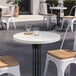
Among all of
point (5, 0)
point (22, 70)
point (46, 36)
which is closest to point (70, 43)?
point (22, 70)

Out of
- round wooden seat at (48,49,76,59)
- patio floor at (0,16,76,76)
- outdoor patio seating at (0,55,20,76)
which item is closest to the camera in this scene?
outdoor patio seating at (0,55,20,76)

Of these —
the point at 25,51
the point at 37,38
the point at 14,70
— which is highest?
the point at 37,38

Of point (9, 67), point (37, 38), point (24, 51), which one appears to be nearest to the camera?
point (9, 67)

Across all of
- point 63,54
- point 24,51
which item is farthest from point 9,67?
point 24,51

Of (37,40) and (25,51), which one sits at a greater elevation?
(37,40)

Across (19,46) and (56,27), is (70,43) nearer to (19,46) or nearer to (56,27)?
(19,46)

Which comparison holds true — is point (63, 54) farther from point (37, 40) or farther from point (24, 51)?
point (24, 51)

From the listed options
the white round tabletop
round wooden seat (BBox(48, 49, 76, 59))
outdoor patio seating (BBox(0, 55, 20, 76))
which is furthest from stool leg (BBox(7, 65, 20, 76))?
round wooden seat (BBox(48, 49, 76, 59))

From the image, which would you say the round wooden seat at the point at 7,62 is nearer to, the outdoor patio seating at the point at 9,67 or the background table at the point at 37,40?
the outdoor patio seating at the point at 9,67

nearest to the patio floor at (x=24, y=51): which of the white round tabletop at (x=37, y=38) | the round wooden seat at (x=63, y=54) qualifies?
the round wooden seat at (x=63, y=54)

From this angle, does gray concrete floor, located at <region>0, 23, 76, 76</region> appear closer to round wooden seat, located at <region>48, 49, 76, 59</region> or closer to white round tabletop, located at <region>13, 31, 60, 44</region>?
round wooden seat, located at <region>48, 49, 76, 59</region>

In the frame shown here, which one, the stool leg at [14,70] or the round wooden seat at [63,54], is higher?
the round wooden seat at [63,54]

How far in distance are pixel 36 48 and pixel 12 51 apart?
2.44 meters

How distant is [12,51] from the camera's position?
5.66m
